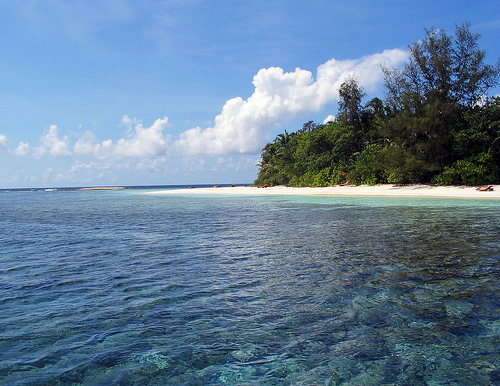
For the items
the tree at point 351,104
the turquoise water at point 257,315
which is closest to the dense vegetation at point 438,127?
the tree at point 351,104

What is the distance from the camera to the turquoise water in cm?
362

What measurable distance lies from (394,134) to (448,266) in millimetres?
31831

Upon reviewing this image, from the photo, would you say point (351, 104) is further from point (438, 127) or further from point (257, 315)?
point (257, 315)

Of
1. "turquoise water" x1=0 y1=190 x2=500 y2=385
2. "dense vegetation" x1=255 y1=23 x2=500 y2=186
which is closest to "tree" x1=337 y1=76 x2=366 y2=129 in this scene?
"dense vegetation" x1=255 y1=23 x2=500 y2=186

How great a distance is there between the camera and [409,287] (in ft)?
19.9

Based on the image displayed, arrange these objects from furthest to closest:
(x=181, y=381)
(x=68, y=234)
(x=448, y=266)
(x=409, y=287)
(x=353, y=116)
Answer: (x=353, y=116), (x=68, y=234), (x=448, y=266), (x=409, y=287), (x=181, y=381)

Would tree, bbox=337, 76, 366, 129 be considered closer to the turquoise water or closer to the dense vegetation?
the dense vegetation

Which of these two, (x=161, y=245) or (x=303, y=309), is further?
(x=161, y=245)

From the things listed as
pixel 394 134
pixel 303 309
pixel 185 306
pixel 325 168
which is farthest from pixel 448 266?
pixel 325 168

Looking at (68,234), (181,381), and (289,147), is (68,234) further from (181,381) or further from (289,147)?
(289,147)

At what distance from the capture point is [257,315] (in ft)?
16.4

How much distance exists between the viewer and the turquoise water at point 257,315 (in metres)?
3.62

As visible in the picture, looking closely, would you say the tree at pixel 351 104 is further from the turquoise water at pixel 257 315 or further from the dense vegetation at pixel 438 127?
the turquoise water at pixel 257 315

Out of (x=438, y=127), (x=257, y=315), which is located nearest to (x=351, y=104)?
(x=438, y=127)
